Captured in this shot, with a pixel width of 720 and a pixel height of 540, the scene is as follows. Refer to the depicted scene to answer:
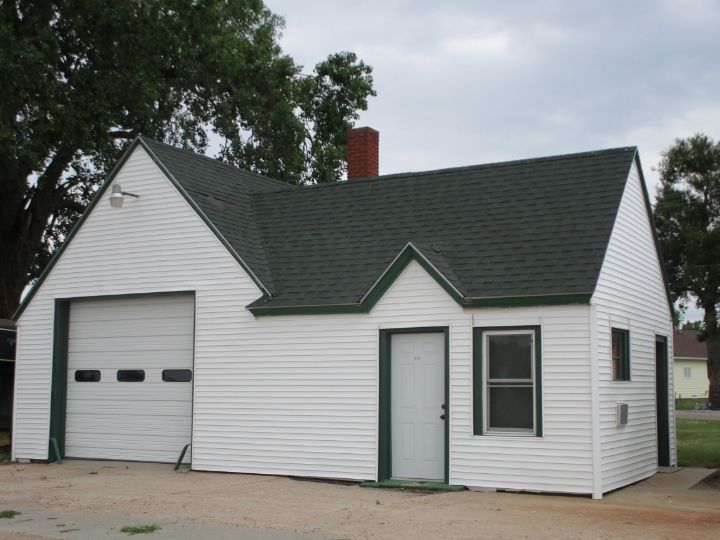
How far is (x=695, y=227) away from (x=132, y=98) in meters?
29.6

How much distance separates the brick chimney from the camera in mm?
19578

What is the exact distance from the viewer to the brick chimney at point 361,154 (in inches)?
771

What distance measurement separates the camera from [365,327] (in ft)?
46.2

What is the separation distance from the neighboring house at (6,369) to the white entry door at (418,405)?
10.5 metres

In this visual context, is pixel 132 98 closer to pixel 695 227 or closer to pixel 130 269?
pixel 130 269

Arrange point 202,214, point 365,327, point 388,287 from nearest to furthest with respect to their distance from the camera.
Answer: point 388,287 → point 365,327 → point 202,214

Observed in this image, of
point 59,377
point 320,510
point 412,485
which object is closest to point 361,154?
point 59,377

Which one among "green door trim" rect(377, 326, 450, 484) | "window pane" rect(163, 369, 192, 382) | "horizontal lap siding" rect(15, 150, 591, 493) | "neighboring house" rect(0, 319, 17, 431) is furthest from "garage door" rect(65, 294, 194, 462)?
"green door trim" rect(377, 326, 450, 484)

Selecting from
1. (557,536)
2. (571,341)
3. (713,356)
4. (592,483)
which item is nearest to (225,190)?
(571,341)

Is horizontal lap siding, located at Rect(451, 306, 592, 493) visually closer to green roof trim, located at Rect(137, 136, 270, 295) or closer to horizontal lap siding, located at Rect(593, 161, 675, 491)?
horizontal lap siding, located at Rect(593, 161, 675, 491)

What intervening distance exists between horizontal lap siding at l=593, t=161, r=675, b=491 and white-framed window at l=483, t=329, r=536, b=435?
99 centimetres

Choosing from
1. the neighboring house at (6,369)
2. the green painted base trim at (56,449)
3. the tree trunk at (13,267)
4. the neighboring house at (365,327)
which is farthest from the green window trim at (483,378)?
the tree trunk at (13,267)

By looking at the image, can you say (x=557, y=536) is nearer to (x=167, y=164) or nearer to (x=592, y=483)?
(x=592, y=483)

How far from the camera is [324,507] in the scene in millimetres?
11289
